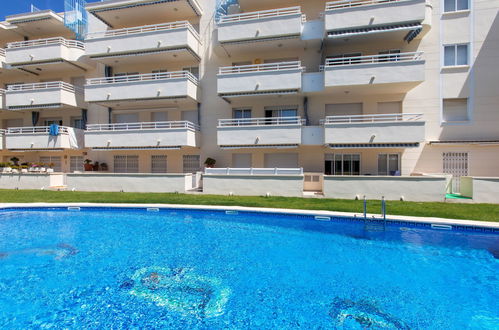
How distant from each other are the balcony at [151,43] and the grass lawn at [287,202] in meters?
12.4

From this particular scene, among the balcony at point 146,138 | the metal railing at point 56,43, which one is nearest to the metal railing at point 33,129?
the balcony at point 146,138

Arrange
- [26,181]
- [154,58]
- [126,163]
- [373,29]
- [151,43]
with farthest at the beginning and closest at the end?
[126,163], [154,58], [26,181], [151,43], [373,29]

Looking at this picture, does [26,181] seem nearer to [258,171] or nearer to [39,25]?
[39,25]

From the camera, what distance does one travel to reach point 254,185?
60.3 ft

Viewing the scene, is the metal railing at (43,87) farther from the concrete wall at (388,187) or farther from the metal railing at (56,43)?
the concrete wall at (388,187)

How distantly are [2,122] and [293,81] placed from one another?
1294 inches

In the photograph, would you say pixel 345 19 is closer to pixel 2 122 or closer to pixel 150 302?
pixel 150 302

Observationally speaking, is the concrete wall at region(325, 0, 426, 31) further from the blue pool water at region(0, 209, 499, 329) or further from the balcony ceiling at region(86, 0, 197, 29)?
the blue pool water at region(0, 209, 499, 329)

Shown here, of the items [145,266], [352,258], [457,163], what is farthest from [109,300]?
[457,163]

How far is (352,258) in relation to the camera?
29.2ft

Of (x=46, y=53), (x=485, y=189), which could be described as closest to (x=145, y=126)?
(x=46, y=53)

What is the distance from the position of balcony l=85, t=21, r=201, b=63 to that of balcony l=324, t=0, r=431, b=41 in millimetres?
Result: 11212

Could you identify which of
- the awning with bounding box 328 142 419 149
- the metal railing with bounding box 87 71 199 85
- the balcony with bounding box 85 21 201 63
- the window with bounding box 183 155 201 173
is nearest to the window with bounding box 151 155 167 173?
the window with bounding box 183 155 201 173

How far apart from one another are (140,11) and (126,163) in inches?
550
